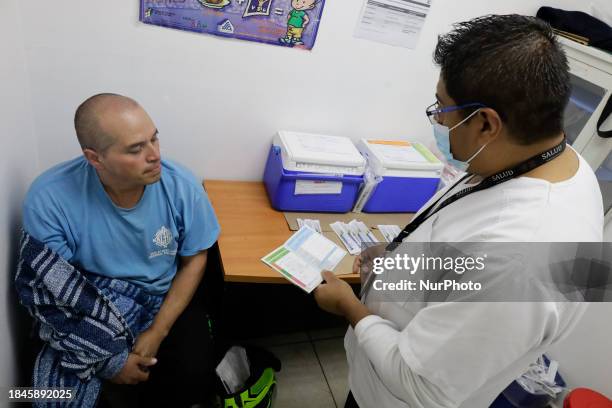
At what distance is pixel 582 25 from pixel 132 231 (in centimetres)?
211

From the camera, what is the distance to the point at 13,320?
1221 mm

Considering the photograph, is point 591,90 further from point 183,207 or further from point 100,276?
point 100,276

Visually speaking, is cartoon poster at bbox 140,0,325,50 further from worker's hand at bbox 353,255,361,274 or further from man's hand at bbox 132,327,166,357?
man's hand at bbox 132,327,166,357

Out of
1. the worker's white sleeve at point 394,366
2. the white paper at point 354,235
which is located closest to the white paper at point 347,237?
the white paper at point 354,235

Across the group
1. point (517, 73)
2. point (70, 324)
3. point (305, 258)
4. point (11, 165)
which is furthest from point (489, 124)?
point (11, 165)

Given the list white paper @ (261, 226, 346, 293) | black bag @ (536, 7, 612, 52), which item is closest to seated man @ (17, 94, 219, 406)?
white paper @ (261, 226, 346, 293)

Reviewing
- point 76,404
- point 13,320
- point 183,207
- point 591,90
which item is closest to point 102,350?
point 76,404

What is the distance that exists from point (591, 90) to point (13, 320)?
8.43 ft

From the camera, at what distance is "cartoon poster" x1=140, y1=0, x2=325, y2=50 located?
4.36 feet

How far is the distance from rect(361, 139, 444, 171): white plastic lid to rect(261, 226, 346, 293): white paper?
0.47 metres

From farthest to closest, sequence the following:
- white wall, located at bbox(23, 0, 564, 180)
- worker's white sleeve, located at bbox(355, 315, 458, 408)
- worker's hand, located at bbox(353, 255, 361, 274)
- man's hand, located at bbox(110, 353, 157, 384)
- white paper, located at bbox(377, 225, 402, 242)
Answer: white paper, located at bbox(377, 225, 402, 242) < worker's hand, located at bbox(353, 255, 361, 274) < white wall, located at bbox(23, 0, 564, 180) < man's hand, located at bbox(110, 353, 157, 384) < worker's white sleeve, located at bbox(355, 315, 458, 408)

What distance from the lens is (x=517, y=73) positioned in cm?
66

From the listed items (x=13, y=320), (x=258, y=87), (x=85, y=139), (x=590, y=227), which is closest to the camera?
(x=590, y=227)

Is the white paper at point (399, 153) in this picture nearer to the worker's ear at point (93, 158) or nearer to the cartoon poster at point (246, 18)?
the cartoon poster at point (246, 18)
